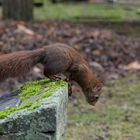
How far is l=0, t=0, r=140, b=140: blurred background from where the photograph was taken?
7.07 metres

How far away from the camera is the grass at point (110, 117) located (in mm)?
6672

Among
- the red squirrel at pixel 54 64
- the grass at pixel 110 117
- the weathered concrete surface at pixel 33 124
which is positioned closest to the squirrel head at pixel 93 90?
the red squirrel at pixel 54 64

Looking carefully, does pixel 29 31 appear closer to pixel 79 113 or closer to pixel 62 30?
pixel 62 30

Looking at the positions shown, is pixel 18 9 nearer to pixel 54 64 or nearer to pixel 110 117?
pixel 110 117

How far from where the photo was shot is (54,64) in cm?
510

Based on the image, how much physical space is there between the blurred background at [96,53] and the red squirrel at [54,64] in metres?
1.07

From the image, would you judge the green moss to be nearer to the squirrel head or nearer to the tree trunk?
the squirrel head

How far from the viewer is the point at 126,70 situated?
9.87 m

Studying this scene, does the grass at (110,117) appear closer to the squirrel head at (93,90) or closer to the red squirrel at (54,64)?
the squirrel head at (93,90)

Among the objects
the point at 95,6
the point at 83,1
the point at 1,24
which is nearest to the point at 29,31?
the point at 1,24

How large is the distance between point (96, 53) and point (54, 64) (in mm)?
5275

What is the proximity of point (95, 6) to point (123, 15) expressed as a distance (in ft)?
8.95

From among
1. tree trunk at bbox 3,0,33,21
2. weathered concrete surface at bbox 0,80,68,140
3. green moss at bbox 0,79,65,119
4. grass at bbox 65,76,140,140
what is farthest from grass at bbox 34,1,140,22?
weathered concrete surface at bbox 0,80,68,140

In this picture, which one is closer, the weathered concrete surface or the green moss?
the weathered concrete surface
